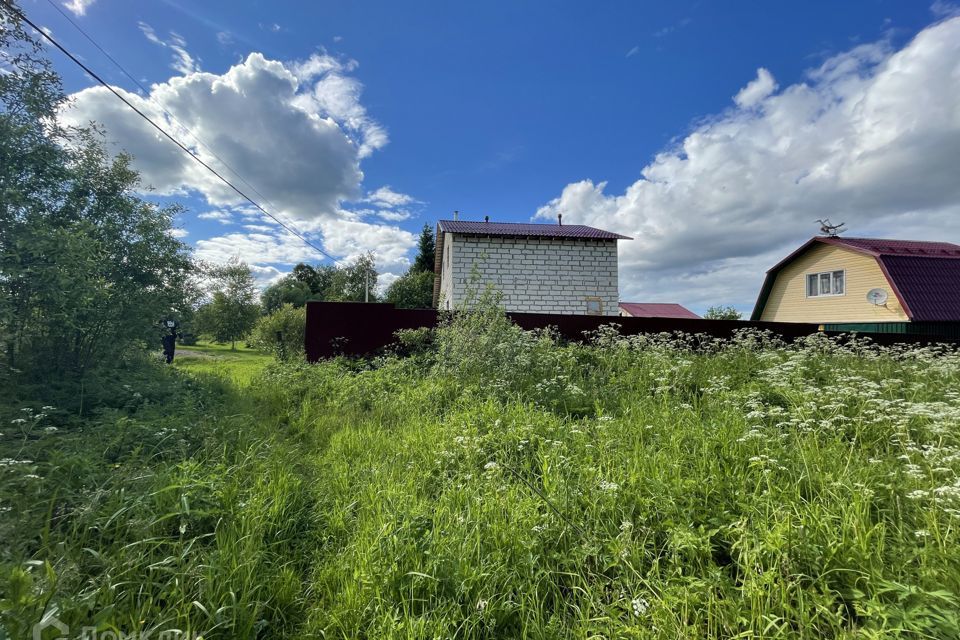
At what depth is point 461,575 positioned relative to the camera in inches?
64.5

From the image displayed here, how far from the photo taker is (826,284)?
1509 cm

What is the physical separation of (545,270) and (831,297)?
1341cm

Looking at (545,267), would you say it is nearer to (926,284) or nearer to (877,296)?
(877,296)

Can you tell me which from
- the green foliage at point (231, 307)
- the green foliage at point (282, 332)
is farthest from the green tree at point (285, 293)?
the green foliage at point (282, 332)

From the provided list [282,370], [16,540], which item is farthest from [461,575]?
[282,370]

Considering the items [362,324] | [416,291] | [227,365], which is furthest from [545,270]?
[416,291]

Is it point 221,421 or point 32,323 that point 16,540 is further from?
point 32,323

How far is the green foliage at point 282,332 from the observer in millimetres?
9289

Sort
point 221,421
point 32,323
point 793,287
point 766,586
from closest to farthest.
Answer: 1. point 766,586
2. point 221,421
3. point 32,323
4. point 793,287

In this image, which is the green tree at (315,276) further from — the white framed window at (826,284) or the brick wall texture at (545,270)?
the white framed window at (826,284)

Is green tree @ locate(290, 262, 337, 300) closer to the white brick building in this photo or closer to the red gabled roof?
the white brick building

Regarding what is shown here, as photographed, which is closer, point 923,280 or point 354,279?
point 923,280

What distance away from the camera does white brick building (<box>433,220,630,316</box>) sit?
10438 mm

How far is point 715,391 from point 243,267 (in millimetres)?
26053
